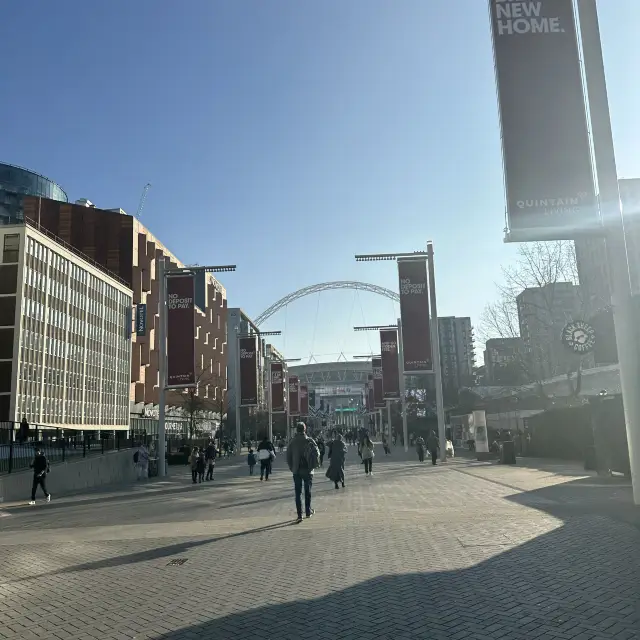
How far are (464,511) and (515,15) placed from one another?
9380 millimetres

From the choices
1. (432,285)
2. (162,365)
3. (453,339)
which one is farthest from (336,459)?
(453,339)

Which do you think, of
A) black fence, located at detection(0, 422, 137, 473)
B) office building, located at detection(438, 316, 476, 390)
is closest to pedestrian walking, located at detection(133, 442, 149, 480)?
black fence, located at detection(0, 422, 137, 473)

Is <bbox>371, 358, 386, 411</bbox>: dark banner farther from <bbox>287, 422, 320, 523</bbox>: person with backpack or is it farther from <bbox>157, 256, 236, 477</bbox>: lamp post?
<bbox>287, 422, 320, 523</bbox>: person with backpack

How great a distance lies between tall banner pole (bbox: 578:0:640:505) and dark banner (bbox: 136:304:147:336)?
65.6m

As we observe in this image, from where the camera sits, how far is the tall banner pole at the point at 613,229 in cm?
1072

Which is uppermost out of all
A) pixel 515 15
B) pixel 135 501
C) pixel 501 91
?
pixel 515 15

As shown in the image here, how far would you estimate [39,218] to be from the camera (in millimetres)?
68188

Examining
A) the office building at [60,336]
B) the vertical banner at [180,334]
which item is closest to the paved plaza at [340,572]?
Result: the vertical banner at [180,334]

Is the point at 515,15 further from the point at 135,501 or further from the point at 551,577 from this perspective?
the point at 135,501

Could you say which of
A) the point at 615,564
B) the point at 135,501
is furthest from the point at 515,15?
the point at 135,501

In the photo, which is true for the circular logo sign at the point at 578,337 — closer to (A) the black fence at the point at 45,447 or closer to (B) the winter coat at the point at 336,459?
(B) the winter coat at the point at 336,459

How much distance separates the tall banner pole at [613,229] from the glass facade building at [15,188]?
348 ft

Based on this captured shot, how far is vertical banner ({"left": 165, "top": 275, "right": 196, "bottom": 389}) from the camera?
2706cm

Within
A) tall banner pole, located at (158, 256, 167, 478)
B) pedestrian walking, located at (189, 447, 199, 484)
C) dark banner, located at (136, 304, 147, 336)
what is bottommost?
pedestrian walking, located at (189, 447, 199, 484)
